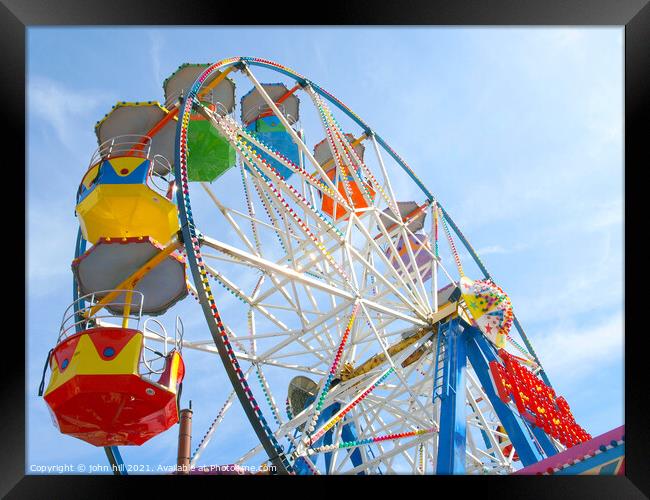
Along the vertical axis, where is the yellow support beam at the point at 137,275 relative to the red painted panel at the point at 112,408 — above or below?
above

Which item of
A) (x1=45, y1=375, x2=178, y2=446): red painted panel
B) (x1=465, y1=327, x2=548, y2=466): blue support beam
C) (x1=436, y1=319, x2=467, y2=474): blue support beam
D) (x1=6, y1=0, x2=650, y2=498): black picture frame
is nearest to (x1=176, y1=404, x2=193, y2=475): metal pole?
(x1=45, y1=375, x2=178, y2=446): red painted panel

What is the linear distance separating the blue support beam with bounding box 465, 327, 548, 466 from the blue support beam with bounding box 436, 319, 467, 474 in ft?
0.78

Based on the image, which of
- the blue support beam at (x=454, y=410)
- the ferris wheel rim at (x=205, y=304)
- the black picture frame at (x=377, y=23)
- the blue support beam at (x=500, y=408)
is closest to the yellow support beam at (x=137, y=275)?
the ferris wheel rim at (x=205, y=304)

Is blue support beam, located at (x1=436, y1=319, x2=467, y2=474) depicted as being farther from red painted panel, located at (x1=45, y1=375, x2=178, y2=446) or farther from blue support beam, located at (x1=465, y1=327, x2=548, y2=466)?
red painted panel, located at (x1=45, y1=375, x2=178, y2=446)

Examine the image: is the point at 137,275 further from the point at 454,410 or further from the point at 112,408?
the point at 454,410

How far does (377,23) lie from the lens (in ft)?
22.0

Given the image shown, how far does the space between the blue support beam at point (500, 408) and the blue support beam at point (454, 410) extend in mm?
237

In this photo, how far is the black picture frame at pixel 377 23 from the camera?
5.84 m

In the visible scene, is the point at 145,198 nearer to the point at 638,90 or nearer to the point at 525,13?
the point at 525,13

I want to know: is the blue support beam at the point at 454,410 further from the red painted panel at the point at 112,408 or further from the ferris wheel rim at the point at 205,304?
the red painted panel at the point at 112,408

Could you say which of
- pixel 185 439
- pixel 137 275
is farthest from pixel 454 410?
pixel 137 275

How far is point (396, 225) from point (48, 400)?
9.09 m

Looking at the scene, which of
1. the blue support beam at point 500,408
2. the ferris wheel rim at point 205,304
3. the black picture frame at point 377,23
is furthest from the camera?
the blue support beam at point 500,408

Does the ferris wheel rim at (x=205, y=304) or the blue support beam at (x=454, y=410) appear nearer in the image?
the ferris wheel rim at (x=205, y=304)
